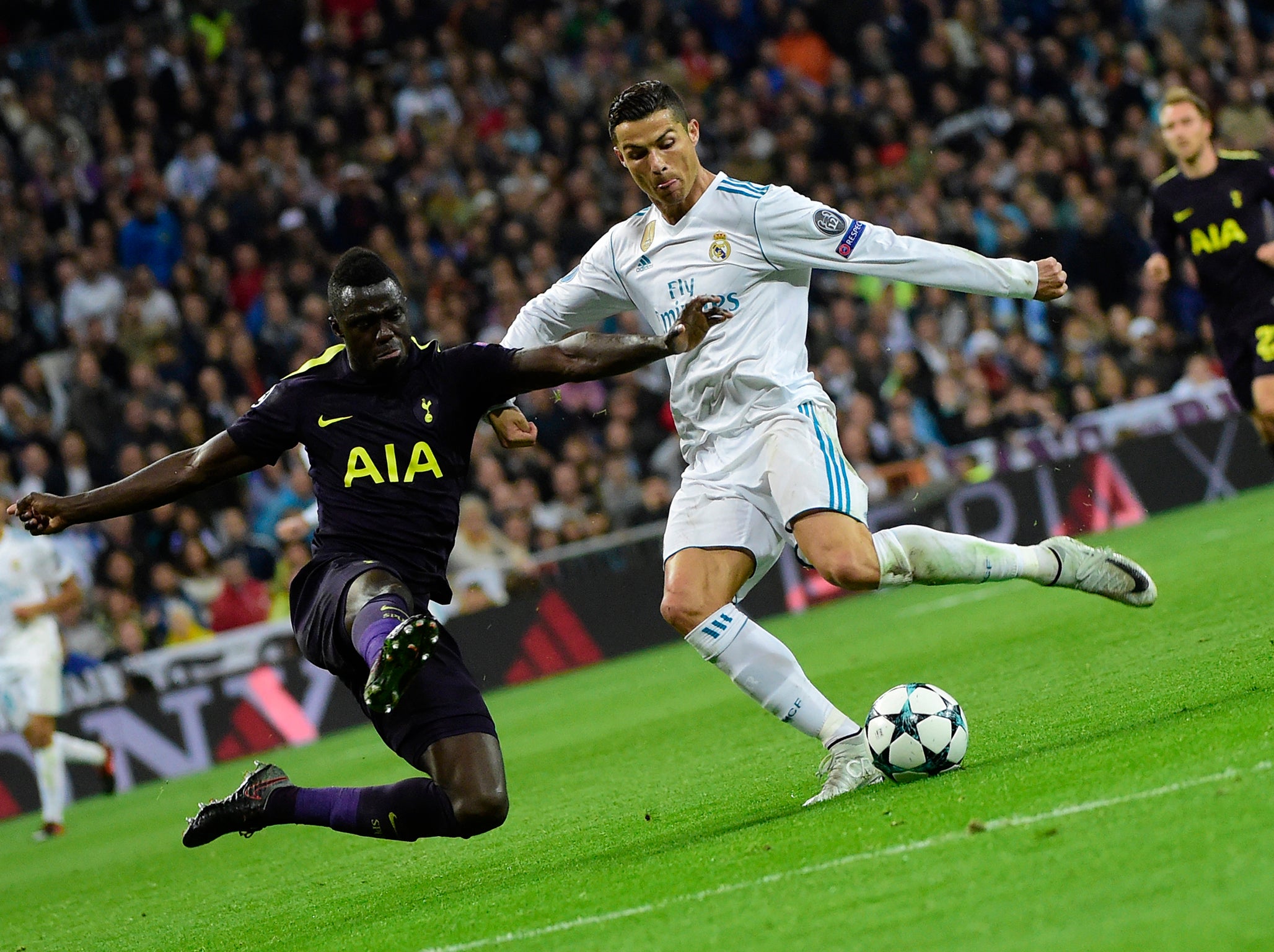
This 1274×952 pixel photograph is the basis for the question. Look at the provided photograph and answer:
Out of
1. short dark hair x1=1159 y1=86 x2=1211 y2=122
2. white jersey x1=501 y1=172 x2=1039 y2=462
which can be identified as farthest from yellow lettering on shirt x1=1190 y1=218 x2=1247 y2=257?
white jersey x1=501 y1=172 x2=1039 y2=462

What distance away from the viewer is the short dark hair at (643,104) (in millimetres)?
6277

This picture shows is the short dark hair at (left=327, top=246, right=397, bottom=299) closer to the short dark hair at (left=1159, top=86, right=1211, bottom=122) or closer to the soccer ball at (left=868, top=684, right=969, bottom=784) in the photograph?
the soccer ball at (left=868, top=684, right=969, bottom=784)

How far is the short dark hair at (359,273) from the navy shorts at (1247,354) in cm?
558

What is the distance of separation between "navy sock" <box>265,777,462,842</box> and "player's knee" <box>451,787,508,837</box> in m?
0.04

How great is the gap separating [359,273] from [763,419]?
1.63 m

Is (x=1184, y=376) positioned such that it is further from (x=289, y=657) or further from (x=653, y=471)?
(x=289, y=657)

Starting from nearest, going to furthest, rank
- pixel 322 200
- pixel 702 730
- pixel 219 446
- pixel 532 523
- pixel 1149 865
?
pixel 1149 865 < pixel 219 446 < pixel 702 730 < pixel 532 523 < pixel 322 200

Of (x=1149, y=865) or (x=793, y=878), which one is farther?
(x=793, y=878)

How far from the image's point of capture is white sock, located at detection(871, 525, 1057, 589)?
617cm

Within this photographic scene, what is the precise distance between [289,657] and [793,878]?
9.78 m

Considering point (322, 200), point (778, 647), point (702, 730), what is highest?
point (322, 200)

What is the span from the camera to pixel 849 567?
19.4 feet

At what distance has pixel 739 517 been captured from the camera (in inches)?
250

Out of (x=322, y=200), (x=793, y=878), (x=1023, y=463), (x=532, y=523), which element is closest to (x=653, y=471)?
(x=532, y=523)
